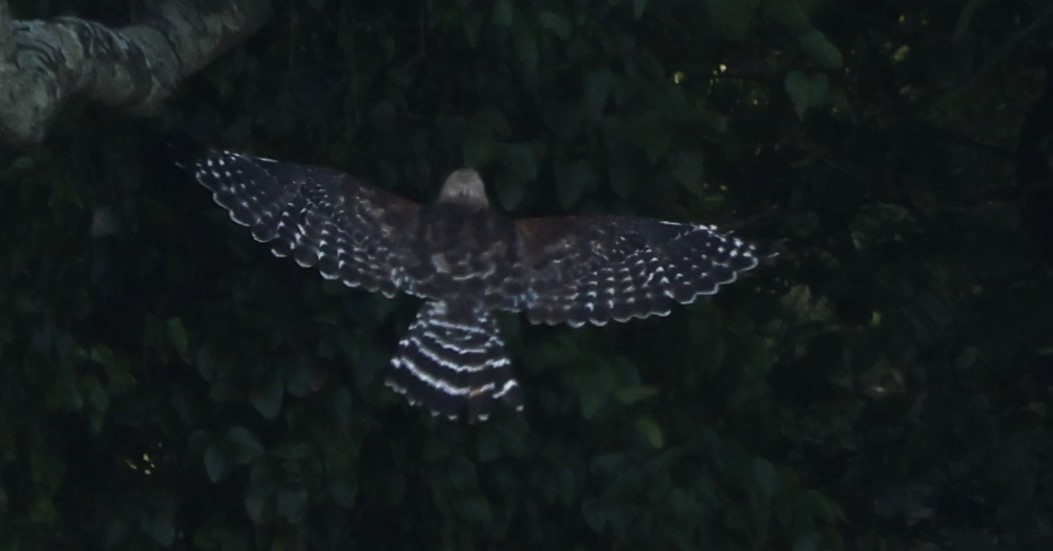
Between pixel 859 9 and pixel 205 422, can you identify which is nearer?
pixel 205 422

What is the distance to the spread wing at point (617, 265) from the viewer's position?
330 centimetres

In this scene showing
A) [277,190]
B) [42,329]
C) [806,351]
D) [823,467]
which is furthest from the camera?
[823,467]

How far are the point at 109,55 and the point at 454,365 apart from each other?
93 cm

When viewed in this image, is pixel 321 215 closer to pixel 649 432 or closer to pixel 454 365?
pixel 454 365

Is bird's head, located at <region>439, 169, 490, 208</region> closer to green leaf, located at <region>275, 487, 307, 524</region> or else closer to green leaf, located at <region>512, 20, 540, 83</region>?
green leaf, located at <region>512, 20, 540, 83</region>

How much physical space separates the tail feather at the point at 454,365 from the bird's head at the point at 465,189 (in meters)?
0.22

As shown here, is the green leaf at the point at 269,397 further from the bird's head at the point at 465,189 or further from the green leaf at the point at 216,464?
the bird's head at the point at 465,189

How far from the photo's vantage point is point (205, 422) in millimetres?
3285

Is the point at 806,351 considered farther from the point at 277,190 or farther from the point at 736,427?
the point at 277,190

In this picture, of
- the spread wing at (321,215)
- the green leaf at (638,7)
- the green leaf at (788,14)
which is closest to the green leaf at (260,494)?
the spread wing at (321,215)

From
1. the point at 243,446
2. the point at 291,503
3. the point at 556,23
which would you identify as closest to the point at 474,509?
the point at 291,503

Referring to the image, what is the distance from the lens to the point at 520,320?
3398 mm

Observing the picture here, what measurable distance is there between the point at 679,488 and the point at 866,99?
119cm

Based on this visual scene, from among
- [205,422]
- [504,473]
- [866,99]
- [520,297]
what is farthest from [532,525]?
[866,99]
